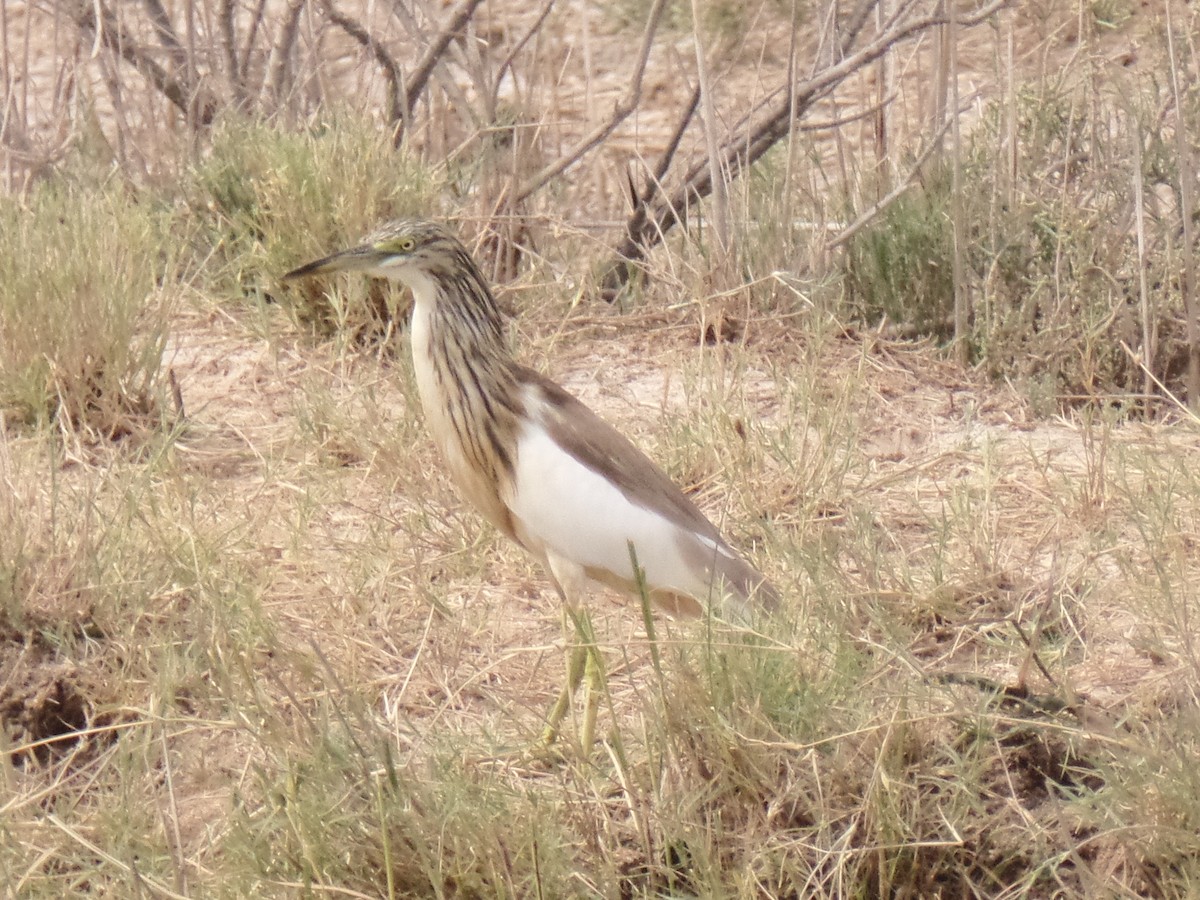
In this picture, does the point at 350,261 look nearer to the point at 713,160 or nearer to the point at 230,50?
the point at 713,160

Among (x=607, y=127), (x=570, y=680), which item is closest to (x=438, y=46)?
(x=607, y=127)

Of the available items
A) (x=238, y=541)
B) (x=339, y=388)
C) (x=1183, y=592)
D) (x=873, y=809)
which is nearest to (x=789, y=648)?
(x=873, y=809)

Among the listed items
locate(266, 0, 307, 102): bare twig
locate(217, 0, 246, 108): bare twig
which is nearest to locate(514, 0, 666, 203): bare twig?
locate(266, 0, 307, 102): bare twig

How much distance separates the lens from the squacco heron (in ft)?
10.5

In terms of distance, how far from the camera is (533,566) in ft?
12.3

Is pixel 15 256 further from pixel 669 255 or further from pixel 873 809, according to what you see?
pixel 873 809

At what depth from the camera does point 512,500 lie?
10.8ft

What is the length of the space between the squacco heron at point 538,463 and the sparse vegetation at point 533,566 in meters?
0.19

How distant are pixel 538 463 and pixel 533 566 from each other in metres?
0.55

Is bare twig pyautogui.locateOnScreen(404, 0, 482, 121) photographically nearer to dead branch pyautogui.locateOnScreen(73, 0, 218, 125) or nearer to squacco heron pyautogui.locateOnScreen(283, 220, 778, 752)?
dead branch pyautogui.locateOnScreen(73, 0, 218, 125)

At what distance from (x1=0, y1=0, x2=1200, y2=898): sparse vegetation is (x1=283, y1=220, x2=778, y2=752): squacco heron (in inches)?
7.5

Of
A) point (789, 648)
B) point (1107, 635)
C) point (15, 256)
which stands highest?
point (15, 256)

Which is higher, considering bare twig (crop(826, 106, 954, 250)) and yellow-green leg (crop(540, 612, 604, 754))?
bare twig (crop(826, 106, 954, 250))

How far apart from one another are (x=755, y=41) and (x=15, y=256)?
593 centimetres
